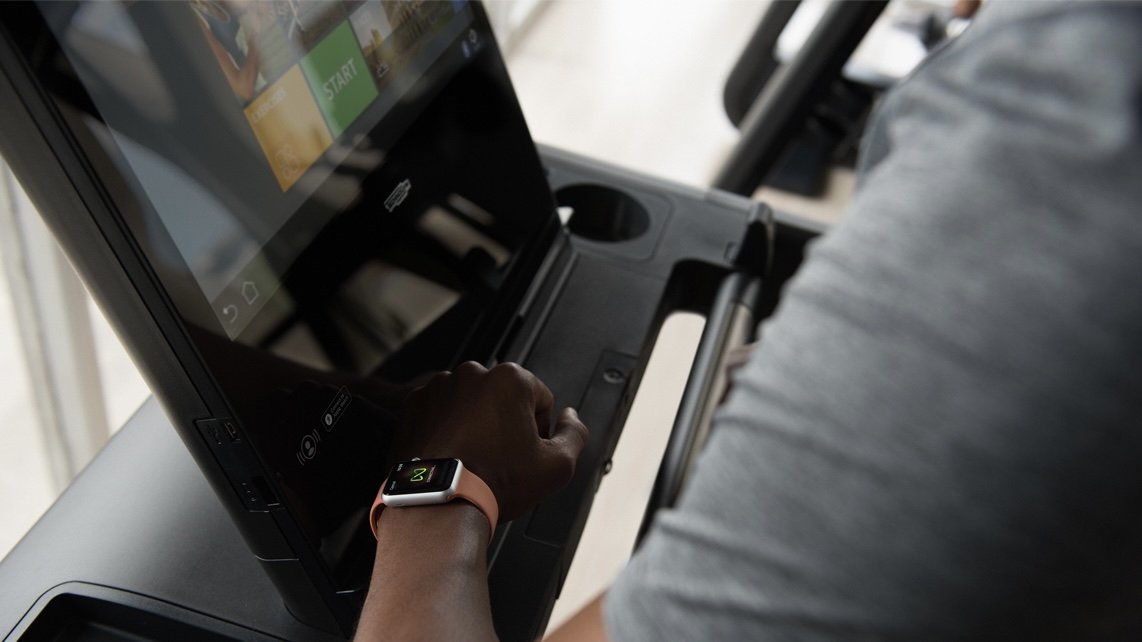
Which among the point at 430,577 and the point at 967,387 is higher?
the point at 967,387

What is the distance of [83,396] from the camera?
46.3 inches

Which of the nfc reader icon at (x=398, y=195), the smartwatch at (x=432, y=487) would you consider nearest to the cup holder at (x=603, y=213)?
the nfc reader icon at (x=398, y=195)

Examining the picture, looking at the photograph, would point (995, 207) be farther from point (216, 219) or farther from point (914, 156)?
point (216, 219)

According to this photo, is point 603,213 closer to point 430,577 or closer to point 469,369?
point 469,369

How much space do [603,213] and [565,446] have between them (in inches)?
15.9

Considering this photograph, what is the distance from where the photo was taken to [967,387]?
355mm

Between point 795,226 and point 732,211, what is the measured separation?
0.36 feet

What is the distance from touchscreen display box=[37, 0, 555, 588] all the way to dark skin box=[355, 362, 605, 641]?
0.04 m

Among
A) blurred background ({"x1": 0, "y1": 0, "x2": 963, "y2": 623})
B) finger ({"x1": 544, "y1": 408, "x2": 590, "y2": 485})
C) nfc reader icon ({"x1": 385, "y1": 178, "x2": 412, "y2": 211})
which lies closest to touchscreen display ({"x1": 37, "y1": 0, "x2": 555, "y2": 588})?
nfc reader icon ({"x1": 385, "y1": 178, "x2": 412, "y2": 211})

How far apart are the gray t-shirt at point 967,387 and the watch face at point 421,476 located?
24 cm

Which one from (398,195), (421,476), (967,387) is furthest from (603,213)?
(967,387)

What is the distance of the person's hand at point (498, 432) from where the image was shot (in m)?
0.65

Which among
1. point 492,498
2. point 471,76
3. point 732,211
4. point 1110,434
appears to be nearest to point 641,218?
point 732,211

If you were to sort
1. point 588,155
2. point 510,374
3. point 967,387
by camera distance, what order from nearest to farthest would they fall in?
point 967,387, point 510,374, point 588,155
